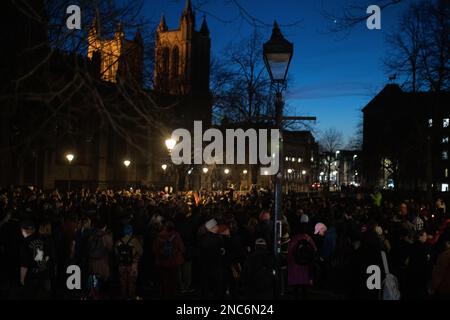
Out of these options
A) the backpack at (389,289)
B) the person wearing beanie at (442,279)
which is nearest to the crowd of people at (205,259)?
the person wearing beanie at (442,279)

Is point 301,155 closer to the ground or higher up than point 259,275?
higher up

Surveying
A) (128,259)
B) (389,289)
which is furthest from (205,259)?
(389,289)

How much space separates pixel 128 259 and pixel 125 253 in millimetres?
129

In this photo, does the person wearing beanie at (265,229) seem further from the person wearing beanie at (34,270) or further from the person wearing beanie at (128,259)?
the person wearing beanie at (34,270)

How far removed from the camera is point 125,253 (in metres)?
10.3

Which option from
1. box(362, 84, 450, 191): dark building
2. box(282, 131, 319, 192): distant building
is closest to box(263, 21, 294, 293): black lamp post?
box(362, 84, 450, 191): dark building

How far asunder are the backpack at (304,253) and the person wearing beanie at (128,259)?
3.06 metres

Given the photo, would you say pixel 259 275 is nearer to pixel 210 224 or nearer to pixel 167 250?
pixel 210 224

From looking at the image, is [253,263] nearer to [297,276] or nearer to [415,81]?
[297,276]

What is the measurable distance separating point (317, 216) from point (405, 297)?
5480mm

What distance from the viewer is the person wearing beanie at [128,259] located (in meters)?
10.4

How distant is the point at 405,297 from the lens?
1040cm

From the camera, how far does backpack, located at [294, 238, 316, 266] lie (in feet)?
32.8
